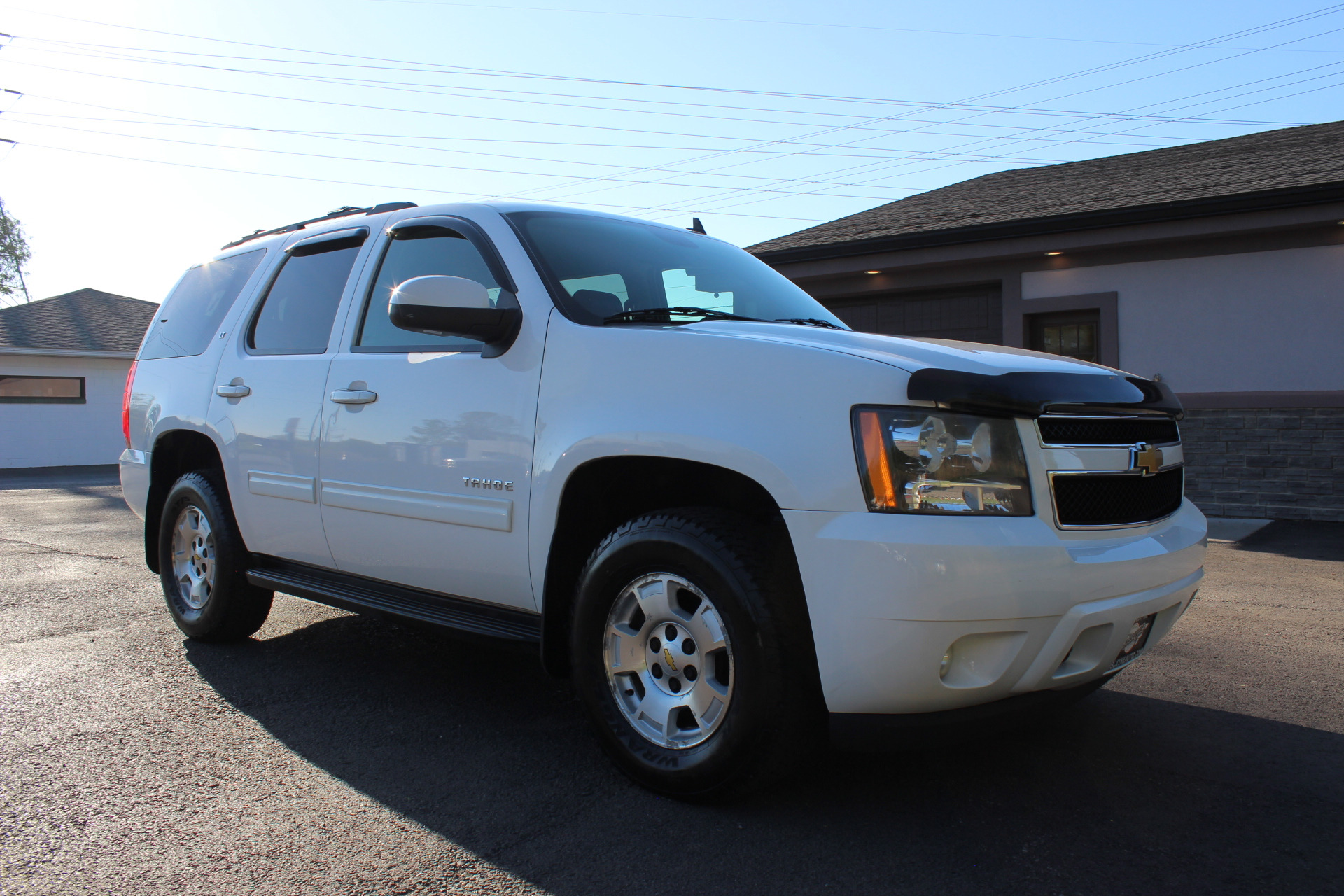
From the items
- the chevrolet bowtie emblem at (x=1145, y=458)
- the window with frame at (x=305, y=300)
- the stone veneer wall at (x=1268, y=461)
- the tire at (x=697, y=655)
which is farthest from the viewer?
the stone veneer wall at (x=1268, y=461)

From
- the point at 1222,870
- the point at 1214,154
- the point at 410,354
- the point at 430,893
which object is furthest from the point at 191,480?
the point at 1214,154

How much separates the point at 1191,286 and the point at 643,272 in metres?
9.05

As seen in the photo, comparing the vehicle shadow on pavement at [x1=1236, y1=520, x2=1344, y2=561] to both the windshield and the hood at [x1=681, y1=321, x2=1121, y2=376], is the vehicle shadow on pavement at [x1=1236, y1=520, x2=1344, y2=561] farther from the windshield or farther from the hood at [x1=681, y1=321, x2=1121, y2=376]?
the hood at [x1=681, y1=321, x2=1121, y2=376]

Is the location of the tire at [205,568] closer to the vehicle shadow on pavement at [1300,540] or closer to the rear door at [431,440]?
the rear door at [431,440]

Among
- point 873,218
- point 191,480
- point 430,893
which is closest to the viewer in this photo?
point 430,893

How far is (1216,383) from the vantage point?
1040 cm

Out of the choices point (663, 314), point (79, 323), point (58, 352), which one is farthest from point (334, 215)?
point (79, 323)

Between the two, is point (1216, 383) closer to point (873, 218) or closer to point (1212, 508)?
point (1212, 508)

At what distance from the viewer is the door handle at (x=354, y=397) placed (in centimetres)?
367

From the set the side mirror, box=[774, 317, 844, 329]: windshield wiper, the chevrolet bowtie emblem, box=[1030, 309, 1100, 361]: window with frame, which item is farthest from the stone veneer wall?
the side mirror

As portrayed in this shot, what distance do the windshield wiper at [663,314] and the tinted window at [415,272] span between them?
58 centimetres

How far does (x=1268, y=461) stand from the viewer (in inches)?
394

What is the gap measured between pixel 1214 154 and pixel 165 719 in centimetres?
1393

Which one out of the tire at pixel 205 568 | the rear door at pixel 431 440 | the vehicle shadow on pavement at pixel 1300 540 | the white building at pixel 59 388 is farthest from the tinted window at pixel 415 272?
the white building at pixel 59 388
